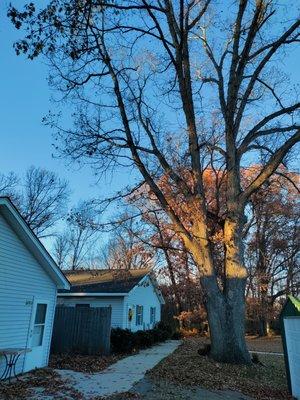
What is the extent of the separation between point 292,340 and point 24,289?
784 centimetres

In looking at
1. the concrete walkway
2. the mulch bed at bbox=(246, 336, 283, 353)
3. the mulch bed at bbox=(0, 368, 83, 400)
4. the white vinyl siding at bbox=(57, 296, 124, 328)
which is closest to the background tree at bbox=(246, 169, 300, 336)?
the mulch bed at bbox=(246, 336, 283, 353)

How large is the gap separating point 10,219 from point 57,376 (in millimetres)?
4683

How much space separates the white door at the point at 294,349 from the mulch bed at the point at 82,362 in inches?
236

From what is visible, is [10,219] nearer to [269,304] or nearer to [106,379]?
[106,379]

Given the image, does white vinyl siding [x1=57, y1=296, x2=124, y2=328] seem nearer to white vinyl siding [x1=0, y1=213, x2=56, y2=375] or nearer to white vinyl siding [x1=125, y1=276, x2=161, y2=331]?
white vinyl siding [x1=125, y1=276, x2=161, y2=331]

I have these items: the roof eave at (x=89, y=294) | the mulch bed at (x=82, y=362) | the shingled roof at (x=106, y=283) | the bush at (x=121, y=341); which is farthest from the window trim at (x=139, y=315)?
the mulch bed at (x=82, y=362)

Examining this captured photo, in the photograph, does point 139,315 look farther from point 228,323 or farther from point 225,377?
point 225,377

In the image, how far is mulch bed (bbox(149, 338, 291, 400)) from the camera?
10.4 m

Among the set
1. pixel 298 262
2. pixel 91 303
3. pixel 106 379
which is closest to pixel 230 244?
pixel 106 379

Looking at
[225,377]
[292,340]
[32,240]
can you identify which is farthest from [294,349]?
[32,240]

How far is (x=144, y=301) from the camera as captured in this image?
1094 inches

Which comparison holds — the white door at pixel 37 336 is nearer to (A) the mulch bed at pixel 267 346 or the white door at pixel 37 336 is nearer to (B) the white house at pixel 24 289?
(B) the white house at pixel 24 289

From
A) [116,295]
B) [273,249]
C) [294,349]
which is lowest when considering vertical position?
[294,349]

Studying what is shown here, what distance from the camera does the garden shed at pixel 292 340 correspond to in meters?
10.6
